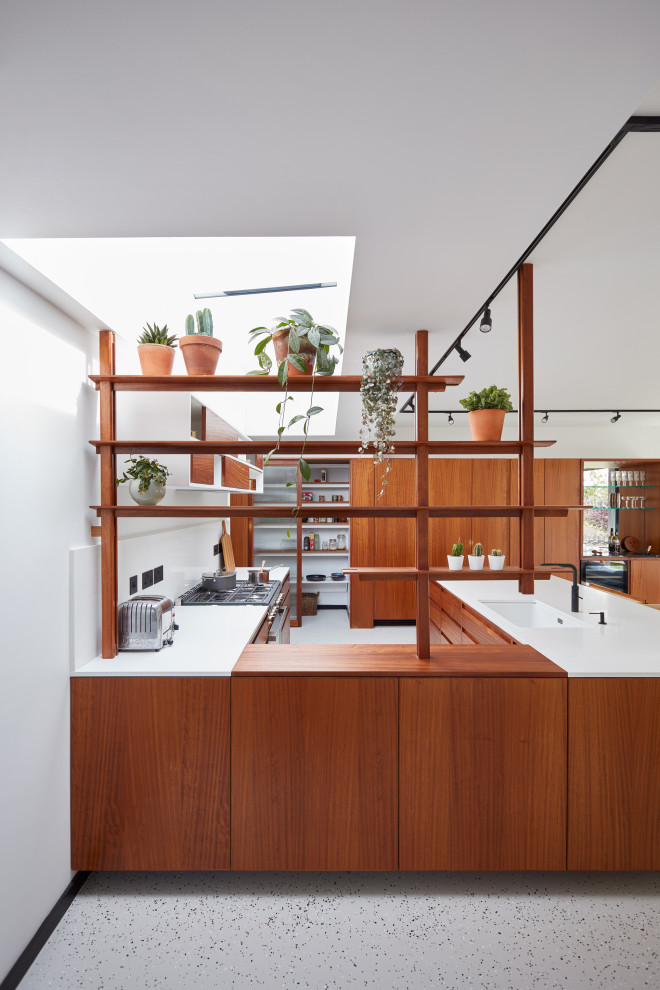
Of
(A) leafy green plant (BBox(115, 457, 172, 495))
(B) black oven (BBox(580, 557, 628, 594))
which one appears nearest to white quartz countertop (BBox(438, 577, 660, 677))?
(A) leafy green plant (BBox(115, 457, 172, 495))

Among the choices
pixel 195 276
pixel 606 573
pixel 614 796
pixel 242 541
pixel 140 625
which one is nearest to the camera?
pixel 614 796

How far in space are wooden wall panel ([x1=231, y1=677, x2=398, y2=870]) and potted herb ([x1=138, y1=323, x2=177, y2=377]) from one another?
1.34m

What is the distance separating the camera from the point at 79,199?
4.42ft

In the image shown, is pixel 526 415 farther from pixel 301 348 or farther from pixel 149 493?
pixel 149 493

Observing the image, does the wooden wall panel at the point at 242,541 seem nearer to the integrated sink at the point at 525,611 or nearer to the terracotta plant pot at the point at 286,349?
the integrated sink at the point at 525,611

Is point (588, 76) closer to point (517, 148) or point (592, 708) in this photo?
point (517, 148)

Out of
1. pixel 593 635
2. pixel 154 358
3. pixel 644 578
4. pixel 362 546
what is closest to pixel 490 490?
pixel 362 546

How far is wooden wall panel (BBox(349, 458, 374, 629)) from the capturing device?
5.59m

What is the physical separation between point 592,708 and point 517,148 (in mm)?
1924

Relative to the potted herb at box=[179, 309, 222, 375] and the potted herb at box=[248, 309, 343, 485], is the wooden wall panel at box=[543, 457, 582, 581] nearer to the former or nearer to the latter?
the potted herb at box=[248, 309, 343, 485]

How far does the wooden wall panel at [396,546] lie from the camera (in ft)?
18.3

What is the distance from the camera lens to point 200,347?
1992 mm

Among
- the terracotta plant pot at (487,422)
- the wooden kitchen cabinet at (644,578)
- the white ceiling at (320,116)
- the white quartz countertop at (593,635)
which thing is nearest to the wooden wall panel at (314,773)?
the white quartz countertop at (593,635)

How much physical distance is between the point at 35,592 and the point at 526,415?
2.14 m
